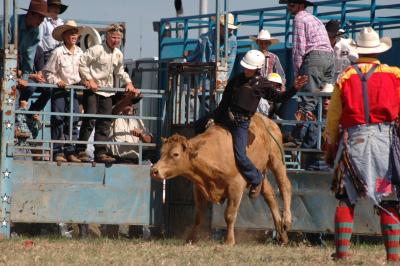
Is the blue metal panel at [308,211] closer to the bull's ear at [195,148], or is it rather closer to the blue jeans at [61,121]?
the bull's ear at [195,148]

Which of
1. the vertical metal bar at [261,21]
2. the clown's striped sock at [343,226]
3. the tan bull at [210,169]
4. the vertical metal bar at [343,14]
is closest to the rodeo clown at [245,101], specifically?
the tan bull at [210,169]

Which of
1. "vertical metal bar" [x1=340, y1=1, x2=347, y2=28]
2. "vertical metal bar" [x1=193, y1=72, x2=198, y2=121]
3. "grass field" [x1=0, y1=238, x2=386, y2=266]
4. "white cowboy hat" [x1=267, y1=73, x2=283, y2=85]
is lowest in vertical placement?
"grass field" [x1=0, y1=238, x2=386, y2=266]

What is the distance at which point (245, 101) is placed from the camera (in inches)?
539

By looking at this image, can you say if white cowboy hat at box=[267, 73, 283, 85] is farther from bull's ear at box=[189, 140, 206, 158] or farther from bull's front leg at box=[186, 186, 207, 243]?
bull's front leg at box=[186, 186, 207, 243]

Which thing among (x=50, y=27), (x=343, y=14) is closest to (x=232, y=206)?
(x=50, y=27)

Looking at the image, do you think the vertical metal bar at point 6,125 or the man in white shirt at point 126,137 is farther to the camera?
the man in white shirt at point 126,137

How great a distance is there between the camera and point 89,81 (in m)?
14.5

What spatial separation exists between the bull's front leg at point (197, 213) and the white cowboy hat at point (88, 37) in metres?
2.98

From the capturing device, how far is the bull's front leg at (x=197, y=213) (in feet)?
45.1

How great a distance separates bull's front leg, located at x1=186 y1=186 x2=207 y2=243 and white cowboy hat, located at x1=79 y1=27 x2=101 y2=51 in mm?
2981

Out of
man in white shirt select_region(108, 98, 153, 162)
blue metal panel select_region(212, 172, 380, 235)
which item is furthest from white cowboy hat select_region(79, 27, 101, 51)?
blue metal panel select_region(212, 172, 380, 235)

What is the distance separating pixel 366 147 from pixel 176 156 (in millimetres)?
3787

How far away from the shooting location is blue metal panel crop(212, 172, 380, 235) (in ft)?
46.7

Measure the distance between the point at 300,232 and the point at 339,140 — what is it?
15.1 feet
